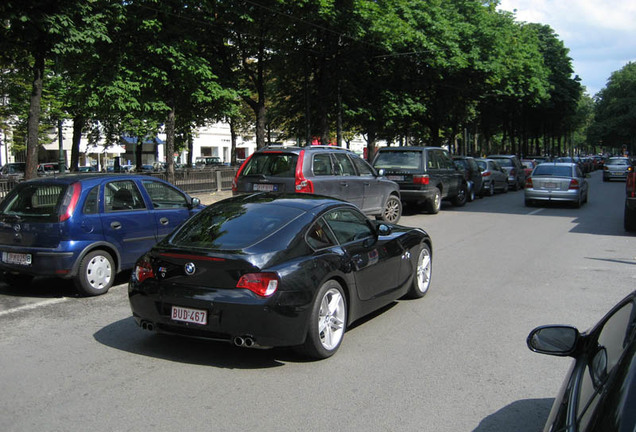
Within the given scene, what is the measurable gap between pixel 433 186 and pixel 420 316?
481 inches

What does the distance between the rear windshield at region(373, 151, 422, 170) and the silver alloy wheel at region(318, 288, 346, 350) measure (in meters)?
13.1

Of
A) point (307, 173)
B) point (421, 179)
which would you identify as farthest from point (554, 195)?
point (307, 173)

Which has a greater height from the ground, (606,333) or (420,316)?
(606,333)

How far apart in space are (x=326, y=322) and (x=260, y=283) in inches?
30.9

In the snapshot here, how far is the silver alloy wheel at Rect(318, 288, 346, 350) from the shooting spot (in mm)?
5352

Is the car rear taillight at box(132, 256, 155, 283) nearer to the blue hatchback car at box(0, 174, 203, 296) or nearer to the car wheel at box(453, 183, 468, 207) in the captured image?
the blue hatchback car at box(0, 174, 203, 296)

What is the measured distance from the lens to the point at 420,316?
22.4 feet

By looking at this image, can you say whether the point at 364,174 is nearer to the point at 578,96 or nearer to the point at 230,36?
the point at 230,36

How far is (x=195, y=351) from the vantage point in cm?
563

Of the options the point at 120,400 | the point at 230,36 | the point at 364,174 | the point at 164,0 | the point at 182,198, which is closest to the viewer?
the point at 120,400

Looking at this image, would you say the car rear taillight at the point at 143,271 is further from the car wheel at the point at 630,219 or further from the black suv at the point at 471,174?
the black suv at the point at 471,174

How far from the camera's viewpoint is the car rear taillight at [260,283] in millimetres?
4996

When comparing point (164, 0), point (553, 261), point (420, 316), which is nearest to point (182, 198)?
point (420, 316)

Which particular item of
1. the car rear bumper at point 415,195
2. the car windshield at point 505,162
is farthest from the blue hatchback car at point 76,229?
the car windshield at point 505,162
